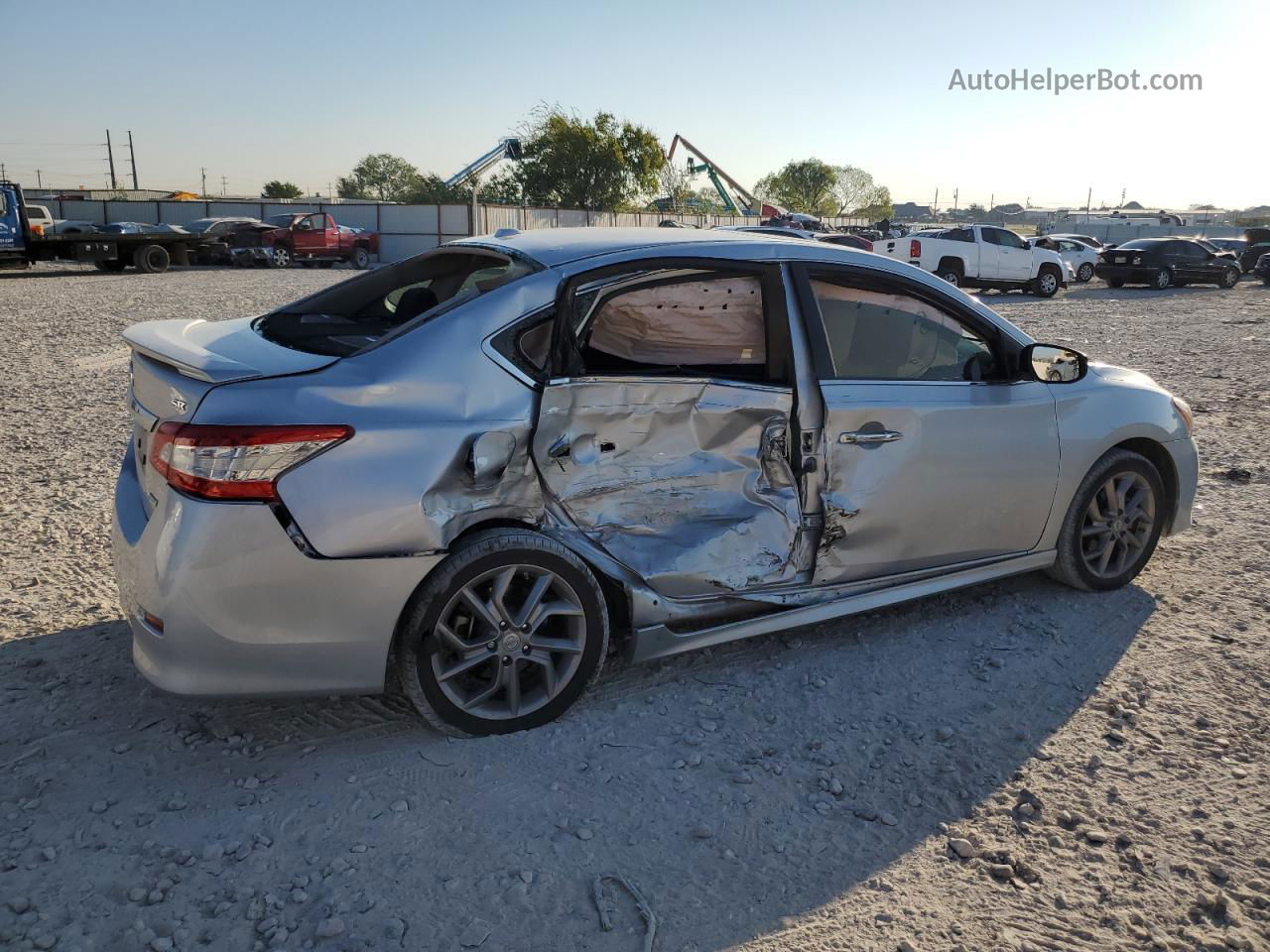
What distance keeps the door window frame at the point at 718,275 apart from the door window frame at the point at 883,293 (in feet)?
0.31

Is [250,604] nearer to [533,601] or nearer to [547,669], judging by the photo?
[533,601]

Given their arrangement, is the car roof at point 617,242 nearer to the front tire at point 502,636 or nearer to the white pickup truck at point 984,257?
the front tire at point 502,636

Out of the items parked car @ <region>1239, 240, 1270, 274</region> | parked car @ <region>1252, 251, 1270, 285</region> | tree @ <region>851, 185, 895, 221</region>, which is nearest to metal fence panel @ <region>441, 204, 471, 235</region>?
parked car @ <region>1252, 251, 1270, 285</region>

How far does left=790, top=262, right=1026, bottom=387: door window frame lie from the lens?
11.9ft

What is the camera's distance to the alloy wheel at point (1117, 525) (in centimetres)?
441

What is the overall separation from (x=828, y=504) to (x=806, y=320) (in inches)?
27.2

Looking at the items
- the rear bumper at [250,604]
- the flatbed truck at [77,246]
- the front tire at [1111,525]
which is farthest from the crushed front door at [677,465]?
the flatbed truck at [77,246]

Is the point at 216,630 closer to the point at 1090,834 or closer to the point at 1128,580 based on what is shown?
the point at 1090,834

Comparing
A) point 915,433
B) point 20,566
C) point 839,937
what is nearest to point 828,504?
point 915,433

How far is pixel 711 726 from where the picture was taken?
3.38m

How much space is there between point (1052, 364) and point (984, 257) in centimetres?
2159

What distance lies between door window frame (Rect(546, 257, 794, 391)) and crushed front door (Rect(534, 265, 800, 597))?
17 millimetres

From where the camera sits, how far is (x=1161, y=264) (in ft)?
89.6

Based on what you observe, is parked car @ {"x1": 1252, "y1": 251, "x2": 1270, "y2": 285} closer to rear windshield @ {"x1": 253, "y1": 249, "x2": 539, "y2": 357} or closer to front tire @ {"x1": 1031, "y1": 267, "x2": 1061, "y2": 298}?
front tire @ {"x1": 1031, "y1": 267, "x2": 1061, "y2": 298}
